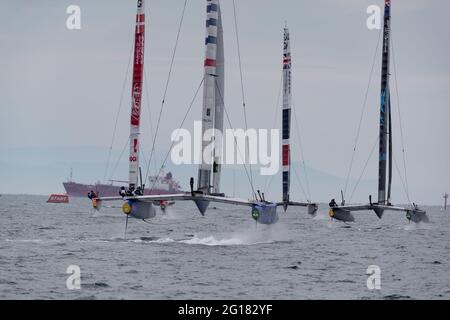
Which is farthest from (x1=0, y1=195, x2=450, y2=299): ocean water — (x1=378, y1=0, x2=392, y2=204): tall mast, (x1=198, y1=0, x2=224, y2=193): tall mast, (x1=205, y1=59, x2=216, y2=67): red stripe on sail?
(x1=378, y1=0, x2=392, y2=204): tall mast

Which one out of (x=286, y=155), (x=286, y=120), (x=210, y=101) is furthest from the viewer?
(x=286, y=120)

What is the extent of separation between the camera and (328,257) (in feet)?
118

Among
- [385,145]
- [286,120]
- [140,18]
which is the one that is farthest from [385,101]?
[140,18]

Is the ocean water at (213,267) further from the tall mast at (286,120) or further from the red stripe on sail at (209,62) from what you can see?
the tall mast at (286,120)

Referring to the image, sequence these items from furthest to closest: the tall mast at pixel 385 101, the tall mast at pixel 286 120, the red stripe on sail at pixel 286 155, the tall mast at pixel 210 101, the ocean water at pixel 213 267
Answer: the red stripe on sail at pixel 286 155, the tall mast at pixel 286 120, the tall mast at pixel 385 101, the tall mast at pixel 210 101, the ocean water at pixel 213 267

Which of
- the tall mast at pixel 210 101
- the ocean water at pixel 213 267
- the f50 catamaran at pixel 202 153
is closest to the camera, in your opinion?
the ocean water at pixel 213 267

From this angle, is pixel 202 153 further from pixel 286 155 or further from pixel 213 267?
pixel 286 155

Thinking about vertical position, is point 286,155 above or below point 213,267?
above

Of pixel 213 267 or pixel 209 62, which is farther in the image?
pixel 209 62

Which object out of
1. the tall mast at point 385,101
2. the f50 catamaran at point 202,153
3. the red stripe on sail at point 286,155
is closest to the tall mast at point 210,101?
the f50 catamaran at point 202,153

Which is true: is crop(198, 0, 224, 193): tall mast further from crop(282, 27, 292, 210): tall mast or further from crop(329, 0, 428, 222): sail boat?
crop(282, 27, 292, 210): tall mast
